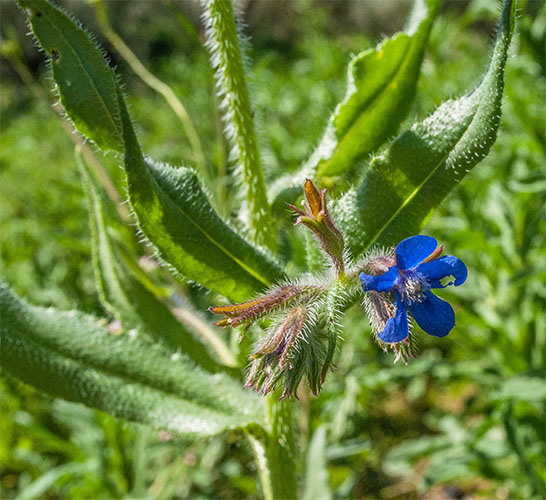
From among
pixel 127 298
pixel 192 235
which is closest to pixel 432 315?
pixel 192 235

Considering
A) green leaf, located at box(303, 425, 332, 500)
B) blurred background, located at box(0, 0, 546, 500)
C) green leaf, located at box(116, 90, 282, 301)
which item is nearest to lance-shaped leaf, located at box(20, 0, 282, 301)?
green leaf, located at box(116, 90, 282, 301)

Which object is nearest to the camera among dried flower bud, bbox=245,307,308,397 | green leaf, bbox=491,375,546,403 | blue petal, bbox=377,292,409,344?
blue petal, bbox=377,292,409,344

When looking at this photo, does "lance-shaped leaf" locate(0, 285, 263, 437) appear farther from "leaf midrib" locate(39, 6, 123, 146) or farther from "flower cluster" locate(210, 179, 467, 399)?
"leaf midrib" locate(39, 6, 123, 146)

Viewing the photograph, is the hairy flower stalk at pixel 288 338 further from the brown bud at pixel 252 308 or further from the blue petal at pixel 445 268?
the blue petal at pixel 445 268

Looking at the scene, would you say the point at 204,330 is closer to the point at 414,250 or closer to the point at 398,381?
the point at 414,250

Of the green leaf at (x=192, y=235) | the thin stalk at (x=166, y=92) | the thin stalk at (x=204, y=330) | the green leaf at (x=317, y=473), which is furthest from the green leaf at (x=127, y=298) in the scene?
the thin stalk at (x=166, y=92)

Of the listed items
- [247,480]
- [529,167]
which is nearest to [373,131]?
[247,480]
